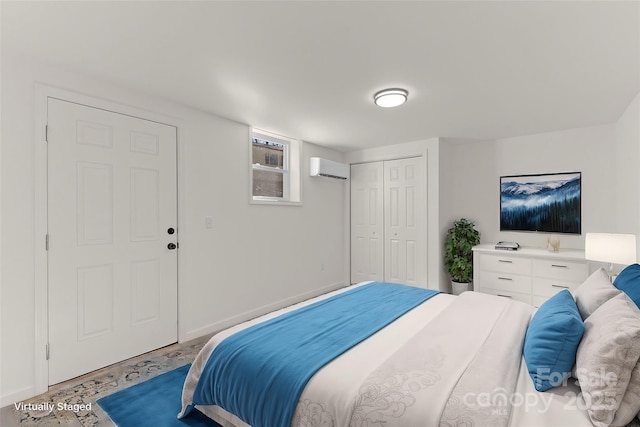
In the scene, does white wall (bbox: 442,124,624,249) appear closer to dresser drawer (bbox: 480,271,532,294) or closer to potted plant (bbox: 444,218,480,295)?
potted plant (bbox: 444,218,480,295)

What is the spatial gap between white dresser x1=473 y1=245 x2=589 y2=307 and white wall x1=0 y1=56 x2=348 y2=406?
2120 millimetres

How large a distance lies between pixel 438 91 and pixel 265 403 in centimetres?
261

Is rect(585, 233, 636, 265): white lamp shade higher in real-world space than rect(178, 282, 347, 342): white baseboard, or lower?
higher

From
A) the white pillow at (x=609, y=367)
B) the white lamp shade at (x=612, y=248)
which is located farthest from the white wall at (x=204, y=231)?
the white lamp shade at (x=612, y=248)

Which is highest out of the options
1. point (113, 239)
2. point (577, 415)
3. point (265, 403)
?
point (113, 239)

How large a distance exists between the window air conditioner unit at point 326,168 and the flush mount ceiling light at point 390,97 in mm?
1747

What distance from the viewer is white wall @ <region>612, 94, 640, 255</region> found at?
2.69m

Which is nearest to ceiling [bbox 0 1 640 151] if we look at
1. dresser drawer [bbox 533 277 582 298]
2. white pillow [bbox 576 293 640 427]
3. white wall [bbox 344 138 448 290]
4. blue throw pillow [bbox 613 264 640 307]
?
white wall [bbox 344 138 448 290]

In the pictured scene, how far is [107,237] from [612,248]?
4.13 m

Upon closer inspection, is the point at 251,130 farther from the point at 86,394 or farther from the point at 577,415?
the point at 577,415

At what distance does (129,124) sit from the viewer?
2662 mm

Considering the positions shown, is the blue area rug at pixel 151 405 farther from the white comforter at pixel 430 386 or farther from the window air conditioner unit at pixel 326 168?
the window air conditioner unit at pixel 326 168

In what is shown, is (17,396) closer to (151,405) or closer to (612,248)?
(151,405)

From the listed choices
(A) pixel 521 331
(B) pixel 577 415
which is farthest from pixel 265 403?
(A) pixel 521 331
